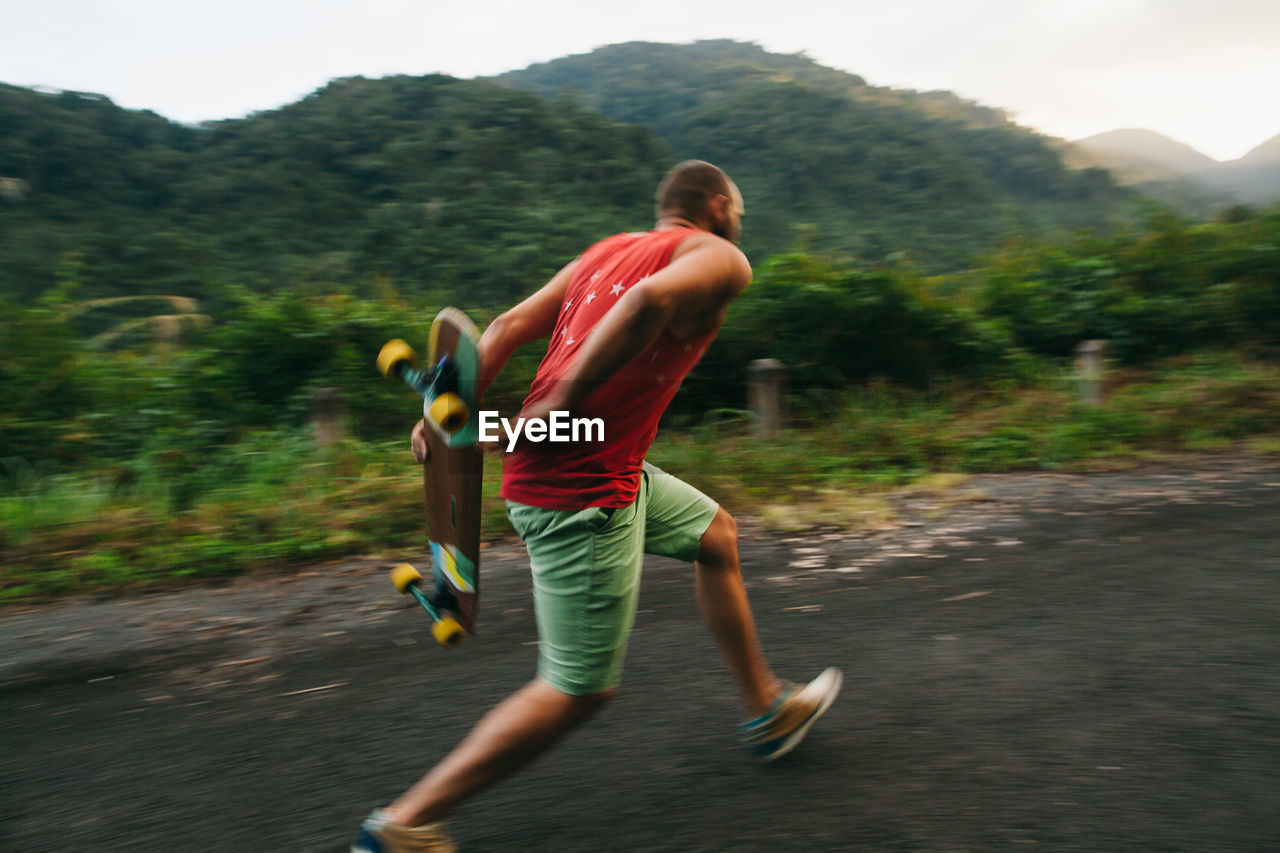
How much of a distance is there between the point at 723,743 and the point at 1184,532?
10.7 ft

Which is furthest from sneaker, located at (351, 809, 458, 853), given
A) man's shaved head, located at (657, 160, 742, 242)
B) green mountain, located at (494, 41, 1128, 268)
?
green mountain, located at (494, 41, 1128, 268)

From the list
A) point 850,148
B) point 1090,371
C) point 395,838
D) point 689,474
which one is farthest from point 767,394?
point 850,148

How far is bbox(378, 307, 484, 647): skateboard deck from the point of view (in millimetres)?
1781

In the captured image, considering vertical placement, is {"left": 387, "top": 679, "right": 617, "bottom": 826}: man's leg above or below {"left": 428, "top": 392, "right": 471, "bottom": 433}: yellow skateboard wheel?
below

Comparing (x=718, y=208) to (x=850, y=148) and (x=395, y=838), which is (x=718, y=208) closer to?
(x=395, y=838)

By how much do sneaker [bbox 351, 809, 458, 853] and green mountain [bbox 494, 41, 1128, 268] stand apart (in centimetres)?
1365

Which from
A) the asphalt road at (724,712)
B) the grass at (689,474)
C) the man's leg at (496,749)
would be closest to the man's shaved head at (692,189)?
the man's leg at (496,749)

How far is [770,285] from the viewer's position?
827 cm

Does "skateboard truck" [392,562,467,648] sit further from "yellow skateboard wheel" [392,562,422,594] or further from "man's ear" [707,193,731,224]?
"man's ear" [707,193,731,224]

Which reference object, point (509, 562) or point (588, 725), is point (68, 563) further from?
point (588, 725)

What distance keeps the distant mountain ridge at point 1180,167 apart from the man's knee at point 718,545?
1044 cm

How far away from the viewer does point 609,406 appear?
1.80 metres

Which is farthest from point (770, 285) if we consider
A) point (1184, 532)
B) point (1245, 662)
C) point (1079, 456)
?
point (1245, 662)

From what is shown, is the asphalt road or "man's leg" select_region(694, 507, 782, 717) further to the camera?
"man's leg" select_region(694, 507, 782, 717)
